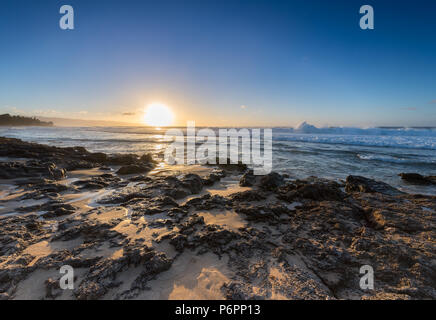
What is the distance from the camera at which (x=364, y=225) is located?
437 cm

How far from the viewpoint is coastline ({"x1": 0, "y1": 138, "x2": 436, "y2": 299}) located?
2514mm

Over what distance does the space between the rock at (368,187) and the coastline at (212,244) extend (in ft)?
1.68

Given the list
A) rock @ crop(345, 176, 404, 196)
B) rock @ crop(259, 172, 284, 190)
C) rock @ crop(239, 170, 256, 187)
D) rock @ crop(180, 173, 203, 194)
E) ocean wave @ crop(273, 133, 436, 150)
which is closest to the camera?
rock @ crop(180, 173, 203, 194)

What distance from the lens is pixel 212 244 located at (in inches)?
135

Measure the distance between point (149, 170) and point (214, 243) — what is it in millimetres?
7315

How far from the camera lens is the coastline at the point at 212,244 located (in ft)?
8.25

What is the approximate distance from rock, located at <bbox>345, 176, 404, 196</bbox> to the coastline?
0.51 metres

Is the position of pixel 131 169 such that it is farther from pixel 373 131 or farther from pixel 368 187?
pixel 373 131

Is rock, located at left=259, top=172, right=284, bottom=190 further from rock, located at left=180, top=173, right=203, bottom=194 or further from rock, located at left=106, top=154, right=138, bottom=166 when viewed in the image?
rock, located at left=106, top=154, right=138, bottom=166

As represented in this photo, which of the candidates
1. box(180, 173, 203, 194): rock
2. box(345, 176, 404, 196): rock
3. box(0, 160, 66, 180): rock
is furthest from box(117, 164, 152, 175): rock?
box(345, 176, 404, 196): rock

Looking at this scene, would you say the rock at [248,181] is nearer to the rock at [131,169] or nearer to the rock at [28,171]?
the rock at [131,169]

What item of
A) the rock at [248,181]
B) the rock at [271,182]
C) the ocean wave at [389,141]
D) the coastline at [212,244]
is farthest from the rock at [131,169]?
the ocean wave at [389,141]

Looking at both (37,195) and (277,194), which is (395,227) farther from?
(37,195)

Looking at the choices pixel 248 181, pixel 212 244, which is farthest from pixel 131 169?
pixel 212 244
